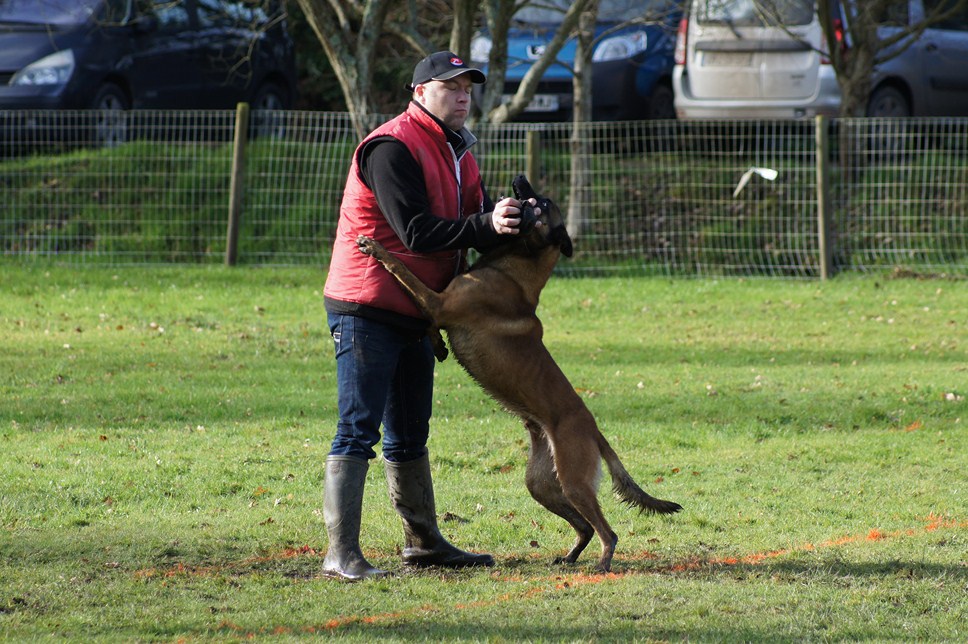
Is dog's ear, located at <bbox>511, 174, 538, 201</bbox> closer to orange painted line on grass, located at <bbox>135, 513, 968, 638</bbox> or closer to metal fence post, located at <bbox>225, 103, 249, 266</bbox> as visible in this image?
orange painted line on grass, located at <bbox>135, 513, 968, 638</bbox>

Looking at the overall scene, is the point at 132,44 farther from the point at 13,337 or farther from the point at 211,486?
the point at 211,486

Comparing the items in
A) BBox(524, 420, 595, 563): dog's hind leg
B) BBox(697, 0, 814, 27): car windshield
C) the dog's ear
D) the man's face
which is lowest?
BBox(524, 420, 595, 563): dog's hind leg

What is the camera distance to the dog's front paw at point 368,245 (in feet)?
16.4

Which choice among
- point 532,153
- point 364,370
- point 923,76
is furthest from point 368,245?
point 923,76

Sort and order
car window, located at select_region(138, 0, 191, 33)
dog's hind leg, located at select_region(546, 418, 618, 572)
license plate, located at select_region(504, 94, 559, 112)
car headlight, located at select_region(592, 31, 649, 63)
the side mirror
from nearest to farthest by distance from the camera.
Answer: dog's hind leg, located at select_region(546, 418, 618, 572) < the side mirror < car window, located at select_region(138, 0, 191, 33) < license plate, located at select_region(504, 94, 559, 112) < car headlight, located at select_region(592, 31, 649, 63)

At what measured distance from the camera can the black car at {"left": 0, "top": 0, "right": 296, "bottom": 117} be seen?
1412cm

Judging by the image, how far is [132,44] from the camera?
14.8 metres

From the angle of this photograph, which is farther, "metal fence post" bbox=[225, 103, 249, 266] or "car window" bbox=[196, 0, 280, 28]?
"car window" bbox=[196, 0, 280, 28]

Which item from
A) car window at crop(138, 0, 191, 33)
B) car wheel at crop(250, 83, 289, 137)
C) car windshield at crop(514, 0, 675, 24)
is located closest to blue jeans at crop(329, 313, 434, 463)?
car wheel at crop(250, 83, 289, 137)

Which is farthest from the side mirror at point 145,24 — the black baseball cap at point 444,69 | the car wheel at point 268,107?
the black baseball cap at point 444,69

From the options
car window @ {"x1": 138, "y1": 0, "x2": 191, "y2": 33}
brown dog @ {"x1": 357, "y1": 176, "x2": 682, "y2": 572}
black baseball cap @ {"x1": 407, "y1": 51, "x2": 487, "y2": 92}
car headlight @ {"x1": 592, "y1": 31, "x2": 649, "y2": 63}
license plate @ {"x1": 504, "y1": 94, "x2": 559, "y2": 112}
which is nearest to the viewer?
black baseball cap @ {"x1": 407, "y1": 51, "x2": 487, "y2": 92}

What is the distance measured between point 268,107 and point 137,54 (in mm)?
2644

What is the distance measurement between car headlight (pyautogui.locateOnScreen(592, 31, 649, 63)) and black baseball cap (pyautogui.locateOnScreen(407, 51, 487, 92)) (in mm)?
11739

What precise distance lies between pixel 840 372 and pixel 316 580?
19.7 feet
